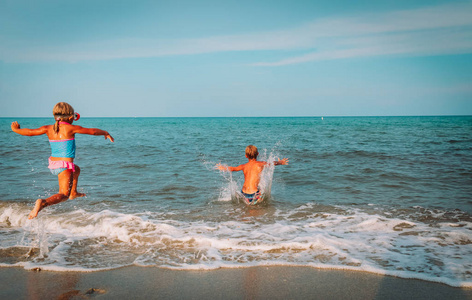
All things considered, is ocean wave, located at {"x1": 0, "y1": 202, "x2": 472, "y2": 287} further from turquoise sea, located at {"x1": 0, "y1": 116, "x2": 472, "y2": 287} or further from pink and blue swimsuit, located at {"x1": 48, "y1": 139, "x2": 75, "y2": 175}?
pink and blue swimsuit, located at {"x1": 48, "y1": 139, "x2": 75, "y2": 175}

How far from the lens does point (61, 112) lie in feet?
17.2

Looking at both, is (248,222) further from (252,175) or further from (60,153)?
(60,153)

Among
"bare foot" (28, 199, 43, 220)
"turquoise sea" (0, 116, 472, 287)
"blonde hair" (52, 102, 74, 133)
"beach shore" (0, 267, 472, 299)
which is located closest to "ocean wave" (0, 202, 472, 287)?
"turquoise sea" (0, 116, 472, 287)

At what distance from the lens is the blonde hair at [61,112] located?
205 inches

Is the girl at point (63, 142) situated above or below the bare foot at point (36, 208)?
above

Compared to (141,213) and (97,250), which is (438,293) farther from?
(141,213)

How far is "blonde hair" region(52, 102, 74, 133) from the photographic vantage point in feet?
17.1

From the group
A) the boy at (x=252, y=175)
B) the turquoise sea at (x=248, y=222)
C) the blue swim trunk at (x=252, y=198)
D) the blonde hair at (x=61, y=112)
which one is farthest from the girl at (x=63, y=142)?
the blue swim trunk at (x=252, y=198)

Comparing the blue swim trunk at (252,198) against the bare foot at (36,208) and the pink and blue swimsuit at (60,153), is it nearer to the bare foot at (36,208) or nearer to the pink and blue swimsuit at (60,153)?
the pink and blue swimsuit at (60,153)

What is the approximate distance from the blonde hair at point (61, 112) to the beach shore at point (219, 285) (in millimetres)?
2188

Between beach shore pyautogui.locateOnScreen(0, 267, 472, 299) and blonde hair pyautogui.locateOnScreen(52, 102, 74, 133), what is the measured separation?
7.18ft

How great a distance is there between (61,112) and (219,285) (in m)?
3.60

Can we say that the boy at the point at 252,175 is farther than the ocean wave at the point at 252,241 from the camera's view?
Yes

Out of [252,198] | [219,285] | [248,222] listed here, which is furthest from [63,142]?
[252,198]
